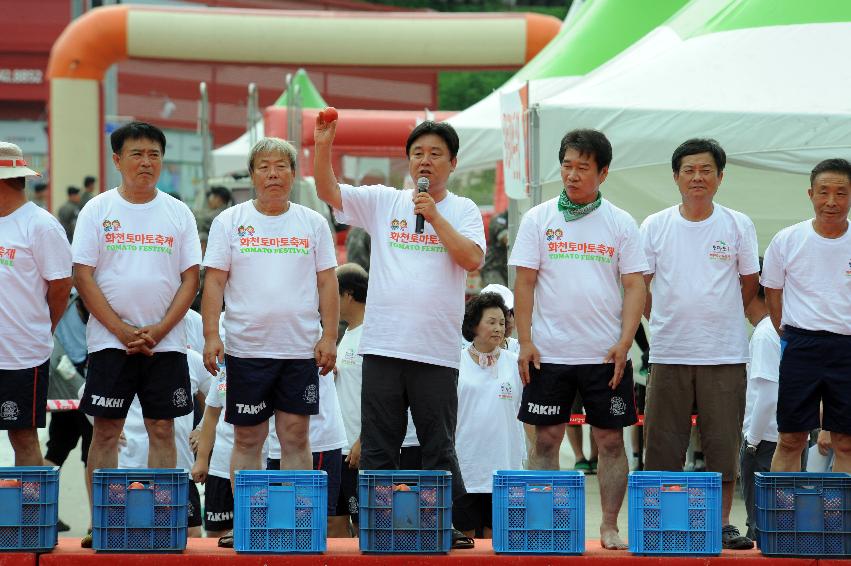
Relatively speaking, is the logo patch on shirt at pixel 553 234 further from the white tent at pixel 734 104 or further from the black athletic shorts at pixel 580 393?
the white tent at pixel 734 104

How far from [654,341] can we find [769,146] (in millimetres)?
2451

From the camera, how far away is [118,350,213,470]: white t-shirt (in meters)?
7.32

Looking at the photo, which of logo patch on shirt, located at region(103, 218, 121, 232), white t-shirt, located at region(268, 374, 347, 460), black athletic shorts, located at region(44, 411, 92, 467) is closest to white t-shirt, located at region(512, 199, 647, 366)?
white t-shirt, located at region(268, 374, 347, 460)

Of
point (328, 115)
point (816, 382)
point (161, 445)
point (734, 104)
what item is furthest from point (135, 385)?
point (734, 104)

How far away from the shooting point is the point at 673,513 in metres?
6.18

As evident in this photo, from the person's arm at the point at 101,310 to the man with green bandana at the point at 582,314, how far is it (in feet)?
6.06

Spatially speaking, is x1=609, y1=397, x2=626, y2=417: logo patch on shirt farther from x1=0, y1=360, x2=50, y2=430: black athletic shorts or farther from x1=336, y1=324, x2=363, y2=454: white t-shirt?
x1=0, y1=360, x2=50, y2=430: black athletic shorts

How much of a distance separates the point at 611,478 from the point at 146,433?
254cm

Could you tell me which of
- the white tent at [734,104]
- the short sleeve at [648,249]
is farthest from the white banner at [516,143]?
the short sleeve at [648,249]

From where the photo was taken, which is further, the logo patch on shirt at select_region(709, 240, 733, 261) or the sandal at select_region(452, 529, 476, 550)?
the logo patch on shirt at select_region(709, 240, 733, 261)

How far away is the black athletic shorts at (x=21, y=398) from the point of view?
21.5ft

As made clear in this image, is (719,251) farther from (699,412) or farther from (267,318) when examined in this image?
(267,318)

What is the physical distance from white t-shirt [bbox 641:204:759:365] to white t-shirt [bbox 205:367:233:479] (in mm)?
2217

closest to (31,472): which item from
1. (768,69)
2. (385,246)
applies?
(385,246)
